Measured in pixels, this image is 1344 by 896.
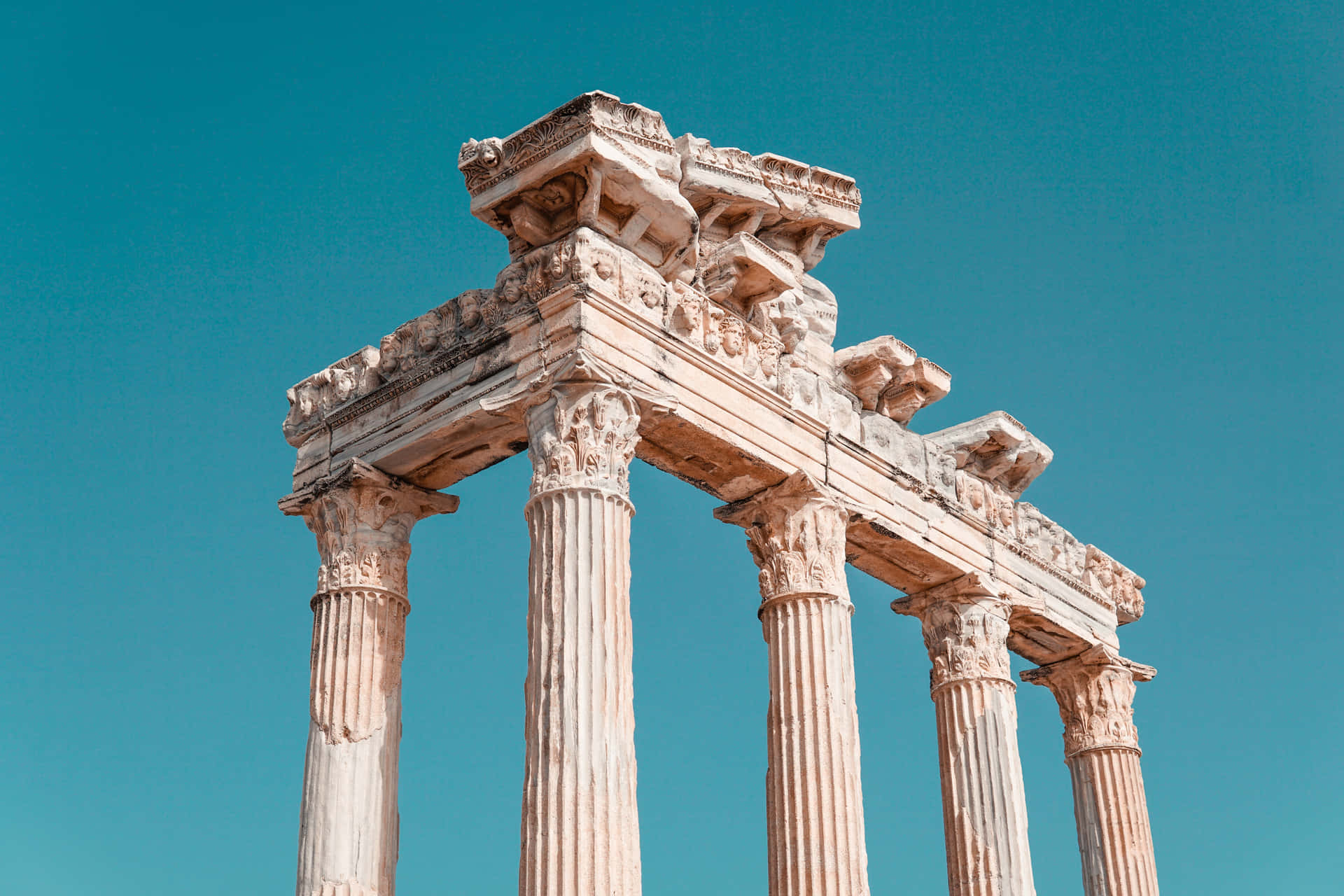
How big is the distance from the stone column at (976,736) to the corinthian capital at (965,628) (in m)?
0.01

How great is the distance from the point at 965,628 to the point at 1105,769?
16.8ft

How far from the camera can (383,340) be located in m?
22.5

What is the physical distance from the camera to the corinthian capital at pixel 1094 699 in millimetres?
29141

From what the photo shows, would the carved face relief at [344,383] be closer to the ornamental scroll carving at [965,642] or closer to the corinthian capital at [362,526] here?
the corinthian capital at [362,526]

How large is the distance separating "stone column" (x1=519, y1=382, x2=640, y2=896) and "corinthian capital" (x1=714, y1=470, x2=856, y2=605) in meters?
3.45

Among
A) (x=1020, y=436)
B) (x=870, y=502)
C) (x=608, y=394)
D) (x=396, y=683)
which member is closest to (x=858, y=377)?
(x=870, y=502)

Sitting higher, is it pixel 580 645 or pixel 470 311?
pixel 470 311

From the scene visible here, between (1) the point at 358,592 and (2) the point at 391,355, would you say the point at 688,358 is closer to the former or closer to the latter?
(2) the point at 391,355

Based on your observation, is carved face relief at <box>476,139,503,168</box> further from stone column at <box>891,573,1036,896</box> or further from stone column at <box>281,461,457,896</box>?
stone column at <box>891,573,1036,896</box>

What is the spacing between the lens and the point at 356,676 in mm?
21156

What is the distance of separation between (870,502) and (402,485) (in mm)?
6604

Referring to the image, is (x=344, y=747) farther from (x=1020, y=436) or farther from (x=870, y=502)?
(x=1020, y=436)

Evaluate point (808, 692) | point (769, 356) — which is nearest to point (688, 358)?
point (769, 356)

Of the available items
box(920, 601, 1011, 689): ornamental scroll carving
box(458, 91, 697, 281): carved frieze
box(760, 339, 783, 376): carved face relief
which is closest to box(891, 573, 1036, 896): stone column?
box(920, 601, 1011, 689): ornamental scroll carving
